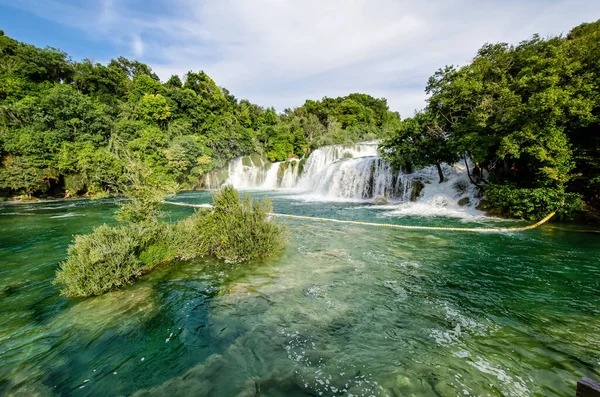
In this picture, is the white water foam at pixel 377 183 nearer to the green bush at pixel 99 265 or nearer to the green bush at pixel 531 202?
the green bush at pixel 531 202

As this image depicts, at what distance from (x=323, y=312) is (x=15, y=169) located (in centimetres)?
3025

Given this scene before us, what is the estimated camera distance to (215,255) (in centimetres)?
774

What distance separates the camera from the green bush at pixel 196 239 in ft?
19.0

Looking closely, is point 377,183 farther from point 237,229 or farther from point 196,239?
point 196,239

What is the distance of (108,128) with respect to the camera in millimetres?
30703

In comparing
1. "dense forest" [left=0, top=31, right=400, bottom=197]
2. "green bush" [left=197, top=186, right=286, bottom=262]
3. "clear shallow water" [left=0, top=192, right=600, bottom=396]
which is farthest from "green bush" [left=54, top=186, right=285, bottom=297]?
"dense forest" [left=0, top=31, right=400, bottom=197]

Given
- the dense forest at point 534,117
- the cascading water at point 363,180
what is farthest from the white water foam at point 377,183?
the dense forest at point 534,117

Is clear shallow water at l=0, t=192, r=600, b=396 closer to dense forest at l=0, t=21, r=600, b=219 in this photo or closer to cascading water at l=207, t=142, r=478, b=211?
dense forest at l=0, t=21, r=600, b=219

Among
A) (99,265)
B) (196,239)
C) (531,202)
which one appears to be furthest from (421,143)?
(99,265)

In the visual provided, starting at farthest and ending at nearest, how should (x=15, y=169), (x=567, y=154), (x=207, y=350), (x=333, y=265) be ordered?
(x=15, y=169)
(x=567, y=154)
(x=333, y=265)
(x=207, y=350)

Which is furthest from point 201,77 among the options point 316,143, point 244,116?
point 316,143

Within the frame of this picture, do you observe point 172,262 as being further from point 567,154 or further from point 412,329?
point 567,154

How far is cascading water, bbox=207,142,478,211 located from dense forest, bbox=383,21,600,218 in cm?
327

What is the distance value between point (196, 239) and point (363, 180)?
17116 millimetres
